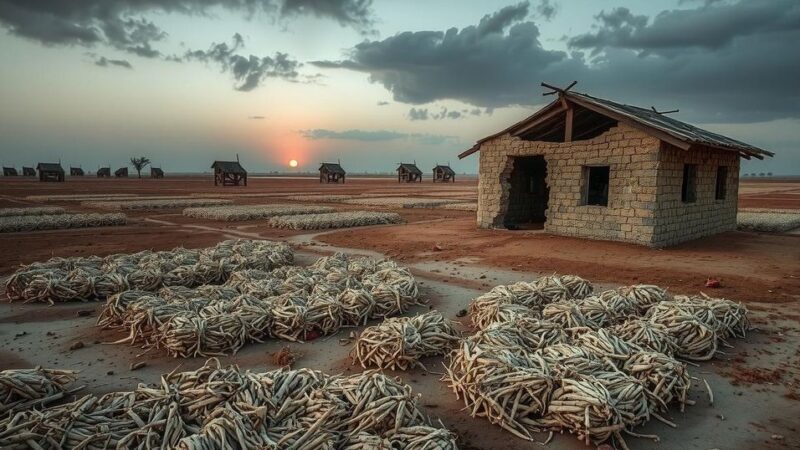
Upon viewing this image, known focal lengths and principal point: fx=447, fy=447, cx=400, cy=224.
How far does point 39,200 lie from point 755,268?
42.7 m

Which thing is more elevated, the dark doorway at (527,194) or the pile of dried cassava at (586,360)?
the dark doorway at (527,194)

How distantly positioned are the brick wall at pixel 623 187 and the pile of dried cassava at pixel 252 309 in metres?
9.01

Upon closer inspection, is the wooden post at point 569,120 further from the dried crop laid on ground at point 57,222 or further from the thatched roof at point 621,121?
the dried crop laid on ground at point 57,222

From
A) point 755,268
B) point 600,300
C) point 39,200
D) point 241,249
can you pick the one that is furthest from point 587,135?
point 39,200

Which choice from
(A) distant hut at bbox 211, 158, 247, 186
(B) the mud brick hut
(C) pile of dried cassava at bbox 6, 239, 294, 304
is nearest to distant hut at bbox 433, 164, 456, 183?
(A) distant hut at bbox 211, 158, 247, 186

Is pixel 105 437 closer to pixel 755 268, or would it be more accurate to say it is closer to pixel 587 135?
pixel 755 268

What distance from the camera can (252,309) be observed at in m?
6.96

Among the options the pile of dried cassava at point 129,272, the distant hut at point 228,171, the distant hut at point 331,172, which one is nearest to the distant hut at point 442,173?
the distant hut at point 331,172

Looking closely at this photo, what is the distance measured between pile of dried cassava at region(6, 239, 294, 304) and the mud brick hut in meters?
10.0

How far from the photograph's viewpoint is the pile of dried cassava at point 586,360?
436 centimetres

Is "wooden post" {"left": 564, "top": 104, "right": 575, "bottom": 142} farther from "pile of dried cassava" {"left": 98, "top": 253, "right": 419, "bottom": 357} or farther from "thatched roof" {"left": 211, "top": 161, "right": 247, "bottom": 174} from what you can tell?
"thatched roof" {"left": 211, "top": 161, "right": 247, "bottom": 174}

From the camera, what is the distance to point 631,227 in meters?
14.3

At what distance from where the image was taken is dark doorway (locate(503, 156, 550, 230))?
66.2 feet

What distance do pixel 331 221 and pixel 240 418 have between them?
17.1 metres
